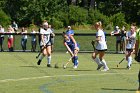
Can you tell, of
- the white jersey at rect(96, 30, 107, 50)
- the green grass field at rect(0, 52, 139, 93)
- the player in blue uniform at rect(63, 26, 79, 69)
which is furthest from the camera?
the player in blue uniform at rect(63, 26, 79, 69)

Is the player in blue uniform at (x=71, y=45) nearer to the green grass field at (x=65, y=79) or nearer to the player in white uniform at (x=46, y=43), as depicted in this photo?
the green grass field at (x=65, y=79)

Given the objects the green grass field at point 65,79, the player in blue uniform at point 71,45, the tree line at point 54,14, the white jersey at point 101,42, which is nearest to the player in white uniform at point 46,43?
the green grass field at point 65,79

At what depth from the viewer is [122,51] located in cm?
3666

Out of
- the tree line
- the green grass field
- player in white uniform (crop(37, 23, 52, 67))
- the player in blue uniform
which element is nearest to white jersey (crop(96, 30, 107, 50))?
the green grass field

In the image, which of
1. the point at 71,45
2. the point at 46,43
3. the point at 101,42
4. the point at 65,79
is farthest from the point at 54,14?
the point at 65,79

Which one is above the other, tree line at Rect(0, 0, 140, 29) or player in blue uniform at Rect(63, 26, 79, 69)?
tree line at Rect(0, 0, 140, 29)

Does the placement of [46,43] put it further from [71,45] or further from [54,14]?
[54,14]

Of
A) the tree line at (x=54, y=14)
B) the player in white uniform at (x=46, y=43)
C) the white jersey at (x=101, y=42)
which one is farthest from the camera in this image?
the tree line at (x=54, y=14)

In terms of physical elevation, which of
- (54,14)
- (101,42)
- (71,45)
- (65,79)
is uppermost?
(54,14)

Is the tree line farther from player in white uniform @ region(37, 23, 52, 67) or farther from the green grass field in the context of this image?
the green grass field

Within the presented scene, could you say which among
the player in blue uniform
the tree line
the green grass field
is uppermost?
the tree line

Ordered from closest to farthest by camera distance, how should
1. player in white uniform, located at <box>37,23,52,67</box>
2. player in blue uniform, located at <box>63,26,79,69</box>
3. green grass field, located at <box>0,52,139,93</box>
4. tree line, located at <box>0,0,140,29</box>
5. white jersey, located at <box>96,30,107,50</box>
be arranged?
green grass field, located at <box>0,52,139,93</box>, white jersey, located at <box>96,30,107,50</box>, player in blue uniform, located at <box>63,26,79,69</box>, player in white uniform, located at <box>37,23,52,67</box>, tree line, located at <box>0,0,140,29</box>

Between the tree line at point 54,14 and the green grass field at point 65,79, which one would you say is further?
the tree line at point 54,14

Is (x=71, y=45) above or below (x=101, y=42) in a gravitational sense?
below
